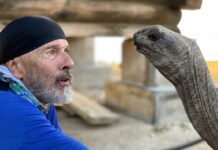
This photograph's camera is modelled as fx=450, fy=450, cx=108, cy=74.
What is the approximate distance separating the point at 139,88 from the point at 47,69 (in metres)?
3.28

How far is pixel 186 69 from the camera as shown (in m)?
1.59

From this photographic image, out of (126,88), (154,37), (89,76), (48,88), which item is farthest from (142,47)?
(89,76)

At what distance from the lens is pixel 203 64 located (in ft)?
5.28

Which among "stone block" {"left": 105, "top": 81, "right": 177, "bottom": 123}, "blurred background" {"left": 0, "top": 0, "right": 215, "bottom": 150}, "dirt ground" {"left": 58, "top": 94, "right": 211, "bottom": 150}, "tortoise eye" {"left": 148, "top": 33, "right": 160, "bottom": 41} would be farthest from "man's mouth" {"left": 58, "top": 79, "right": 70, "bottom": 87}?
"stone block" {"left": 105, "top": 81, "right": 177, "bottom": 123}

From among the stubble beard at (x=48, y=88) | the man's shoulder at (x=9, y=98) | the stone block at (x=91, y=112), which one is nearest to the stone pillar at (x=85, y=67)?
the stone block at (x=91, y=112)

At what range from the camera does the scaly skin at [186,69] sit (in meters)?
1.58

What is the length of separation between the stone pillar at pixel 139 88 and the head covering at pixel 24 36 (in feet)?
10.2

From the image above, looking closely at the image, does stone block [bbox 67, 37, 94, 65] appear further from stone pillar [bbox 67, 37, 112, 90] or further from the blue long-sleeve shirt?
the blue long-sleeve shirt

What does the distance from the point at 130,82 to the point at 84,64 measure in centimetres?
158

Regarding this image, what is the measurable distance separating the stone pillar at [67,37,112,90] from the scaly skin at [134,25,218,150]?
4841 mm

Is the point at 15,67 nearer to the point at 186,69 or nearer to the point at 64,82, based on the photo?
the point at 64,82

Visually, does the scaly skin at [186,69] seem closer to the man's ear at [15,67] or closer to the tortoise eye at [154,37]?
the tortoise eye at [154,37]

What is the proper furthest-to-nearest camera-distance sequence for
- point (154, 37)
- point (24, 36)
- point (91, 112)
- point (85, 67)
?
1. point (85, 67)
2. point (91, 112)
3. point (24, 36)
4. point (154, 37)

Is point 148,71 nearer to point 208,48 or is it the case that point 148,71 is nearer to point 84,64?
point 84,64
